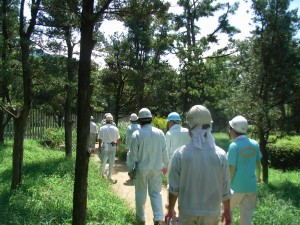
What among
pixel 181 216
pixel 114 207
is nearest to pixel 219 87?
pixel 114 207

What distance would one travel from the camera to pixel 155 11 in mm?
5000

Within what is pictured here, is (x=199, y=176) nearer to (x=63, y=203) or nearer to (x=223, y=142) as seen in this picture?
(x=63, y=203)

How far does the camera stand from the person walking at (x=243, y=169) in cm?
499

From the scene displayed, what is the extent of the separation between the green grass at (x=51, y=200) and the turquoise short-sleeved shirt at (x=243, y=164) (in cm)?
193

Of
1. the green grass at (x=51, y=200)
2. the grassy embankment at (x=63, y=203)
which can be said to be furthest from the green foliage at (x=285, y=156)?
the green grass at (x=51, y=200)

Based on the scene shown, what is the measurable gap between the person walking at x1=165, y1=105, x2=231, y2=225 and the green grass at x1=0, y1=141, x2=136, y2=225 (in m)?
2.47

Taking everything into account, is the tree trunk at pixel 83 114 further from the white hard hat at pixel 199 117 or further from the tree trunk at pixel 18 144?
the tree trunk at pixel 18 144

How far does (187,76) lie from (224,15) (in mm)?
10060

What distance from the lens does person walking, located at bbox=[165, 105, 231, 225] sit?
3312 millimetres

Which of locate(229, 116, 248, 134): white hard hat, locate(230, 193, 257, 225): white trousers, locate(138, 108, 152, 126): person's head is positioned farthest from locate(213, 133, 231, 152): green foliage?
locate(229, 116, 248, 134): white hard hat

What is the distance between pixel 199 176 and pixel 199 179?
0.09 ft

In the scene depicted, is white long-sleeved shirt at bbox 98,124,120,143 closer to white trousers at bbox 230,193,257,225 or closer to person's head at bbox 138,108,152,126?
person's head at bbox 138,108,152,126

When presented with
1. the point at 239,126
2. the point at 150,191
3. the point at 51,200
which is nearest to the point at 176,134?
the point at 150,191

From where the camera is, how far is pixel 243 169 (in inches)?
197
